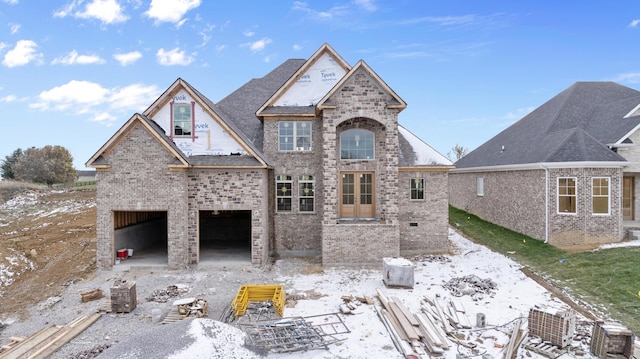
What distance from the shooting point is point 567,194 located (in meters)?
15.8

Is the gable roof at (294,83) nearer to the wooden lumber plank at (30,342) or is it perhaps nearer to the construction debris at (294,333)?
the construction debris at (294,333)

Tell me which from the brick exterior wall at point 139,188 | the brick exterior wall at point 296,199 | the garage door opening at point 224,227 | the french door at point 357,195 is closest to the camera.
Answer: the brick exterior wall at point 139,188

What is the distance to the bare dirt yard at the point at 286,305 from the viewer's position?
23.5ft

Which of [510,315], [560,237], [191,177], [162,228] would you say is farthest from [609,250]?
[162,228]

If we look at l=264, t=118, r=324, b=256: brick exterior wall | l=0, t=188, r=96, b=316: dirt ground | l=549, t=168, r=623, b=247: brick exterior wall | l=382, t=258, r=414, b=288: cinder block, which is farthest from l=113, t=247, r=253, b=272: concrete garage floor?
l=549, t=168, r=623, b=247: brick exterior wall

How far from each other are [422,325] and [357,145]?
8.72m

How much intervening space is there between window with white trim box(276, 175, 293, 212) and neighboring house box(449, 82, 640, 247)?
1251 centimetres

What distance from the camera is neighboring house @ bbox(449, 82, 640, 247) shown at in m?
15.4

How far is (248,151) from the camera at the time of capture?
13.8 meters

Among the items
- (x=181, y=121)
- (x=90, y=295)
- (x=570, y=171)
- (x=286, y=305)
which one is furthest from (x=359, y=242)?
(x=570, y=171)

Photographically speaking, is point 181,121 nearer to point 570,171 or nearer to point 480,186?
point 570,171

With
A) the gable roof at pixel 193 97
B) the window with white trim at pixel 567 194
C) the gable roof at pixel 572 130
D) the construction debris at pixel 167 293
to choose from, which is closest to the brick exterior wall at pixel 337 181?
the gable roof at pixel 193 97

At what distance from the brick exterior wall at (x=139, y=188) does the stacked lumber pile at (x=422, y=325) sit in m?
8.52

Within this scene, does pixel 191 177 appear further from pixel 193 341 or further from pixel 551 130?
pixel 551 130
